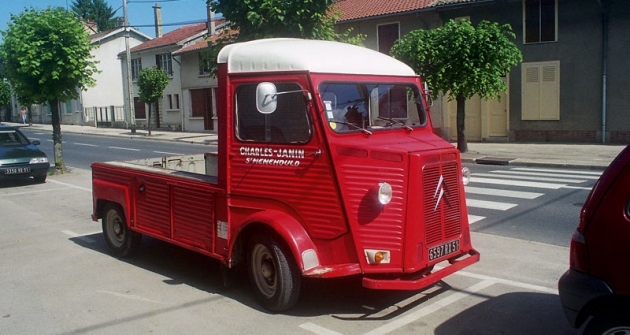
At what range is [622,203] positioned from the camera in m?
3.85

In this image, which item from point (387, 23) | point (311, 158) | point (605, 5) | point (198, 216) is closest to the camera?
point (311, 158)

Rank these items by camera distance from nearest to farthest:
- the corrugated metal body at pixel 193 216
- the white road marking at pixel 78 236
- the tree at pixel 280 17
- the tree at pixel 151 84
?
1. the corrugated metal body at pixel 193 216
2. the white road marking at pixel 78 236
3. the tree at pixel 280 17
4. the tree at pixel 151 84

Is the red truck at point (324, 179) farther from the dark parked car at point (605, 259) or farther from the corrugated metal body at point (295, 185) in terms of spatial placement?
the dark parked car at point (605, 259)

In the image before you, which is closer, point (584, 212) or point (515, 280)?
point (584, 212)

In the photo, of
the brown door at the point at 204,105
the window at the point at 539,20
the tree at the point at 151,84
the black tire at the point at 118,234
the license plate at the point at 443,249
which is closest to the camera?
the license plate at the point at 443,249

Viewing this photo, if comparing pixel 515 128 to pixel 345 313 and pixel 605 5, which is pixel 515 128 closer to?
pixel 605 5

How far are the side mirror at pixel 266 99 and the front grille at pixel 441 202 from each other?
145cm

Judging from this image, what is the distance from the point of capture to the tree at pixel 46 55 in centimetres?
1645

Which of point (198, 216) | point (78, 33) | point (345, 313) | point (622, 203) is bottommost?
point (345, 313)

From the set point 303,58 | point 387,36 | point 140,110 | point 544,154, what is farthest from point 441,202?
point 140,110

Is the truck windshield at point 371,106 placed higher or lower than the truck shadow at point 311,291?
higher

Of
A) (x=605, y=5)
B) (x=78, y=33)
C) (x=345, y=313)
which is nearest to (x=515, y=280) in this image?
(x=345, y=313)

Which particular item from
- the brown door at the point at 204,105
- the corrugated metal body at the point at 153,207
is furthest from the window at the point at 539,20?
the brown door at the point at 204,105

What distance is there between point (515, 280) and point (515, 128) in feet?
64.0
